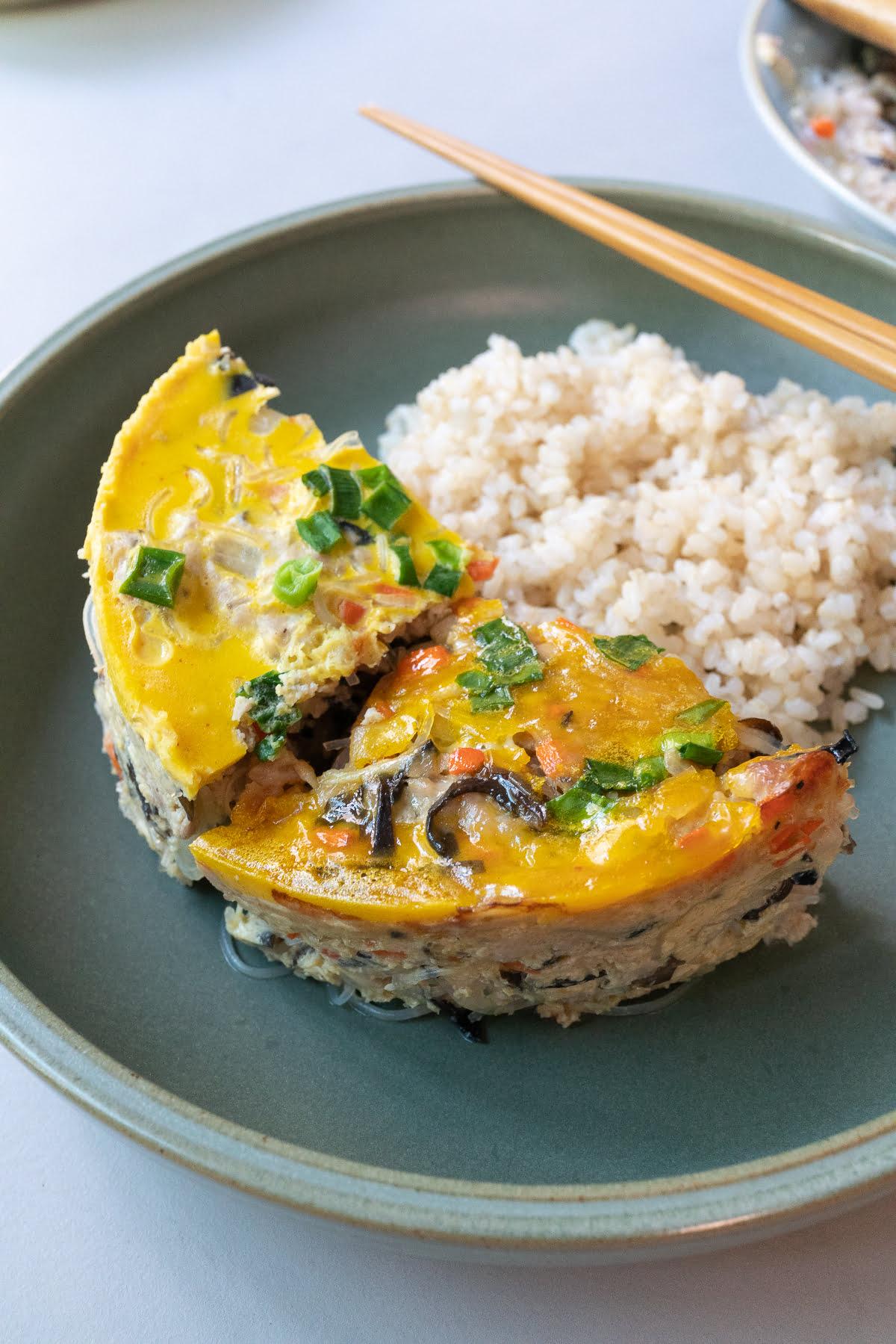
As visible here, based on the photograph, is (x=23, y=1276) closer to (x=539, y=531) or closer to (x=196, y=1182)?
(x=196, y=1182)

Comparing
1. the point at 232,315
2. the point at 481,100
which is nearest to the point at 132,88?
the point at 481,100

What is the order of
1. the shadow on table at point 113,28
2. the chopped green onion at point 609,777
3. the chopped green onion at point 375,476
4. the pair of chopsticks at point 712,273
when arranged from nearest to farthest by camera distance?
the chopped green onion at point 609,777 → the chopped green onion at point 375,476 → the pair of chopsticks at point 712,273 → the shadow on table at point 113,28

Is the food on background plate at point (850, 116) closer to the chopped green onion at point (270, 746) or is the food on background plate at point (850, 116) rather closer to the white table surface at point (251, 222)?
the white table surface at point (251, 222)

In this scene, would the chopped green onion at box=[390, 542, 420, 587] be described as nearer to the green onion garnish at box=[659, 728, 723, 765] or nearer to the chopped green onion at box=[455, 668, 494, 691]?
the chopped green onion at box=[455, 668, 494, 691]

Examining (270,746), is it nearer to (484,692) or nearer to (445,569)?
(484,692)

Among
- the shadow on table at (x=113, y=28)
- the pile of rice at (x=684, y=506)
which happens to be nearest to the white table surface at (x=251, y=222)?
the shadow on table at (x=113, y=28)

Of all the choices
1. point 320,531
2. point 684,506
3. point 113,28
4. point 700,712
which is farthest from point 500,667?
point 113,28
